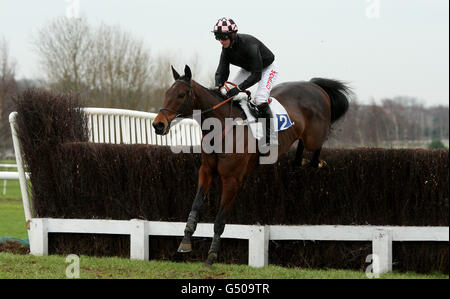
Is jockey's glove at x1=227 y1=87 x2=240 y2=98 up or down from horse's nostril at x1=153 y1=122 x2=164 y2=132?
up

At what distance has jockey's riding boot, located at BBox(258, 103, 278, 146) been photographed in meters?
7.08

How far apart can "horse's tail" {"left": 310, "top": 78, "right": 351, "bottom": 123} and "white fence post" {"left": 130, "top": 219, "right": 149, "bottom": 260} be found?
300 centimetres

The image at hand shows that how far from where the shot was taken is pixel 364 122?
48.7 metres

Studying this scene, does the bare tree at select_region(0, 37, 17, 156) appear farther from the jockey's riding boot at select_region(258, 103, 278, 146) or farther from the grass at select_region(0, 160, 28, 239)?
the jockey's riding boot at select_region(258, 103, 278, 146)

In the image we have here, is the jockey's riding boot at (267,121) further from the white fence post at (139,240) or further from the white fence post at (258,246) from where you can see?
the white fence post at (139,240)

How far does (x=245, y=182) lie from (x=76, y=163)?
7.44 ft

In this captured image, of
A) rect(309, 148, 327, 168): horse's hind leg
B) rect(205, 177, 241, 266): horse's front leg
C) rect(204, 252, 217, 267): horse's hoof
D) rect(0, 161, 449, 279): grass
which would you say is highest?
rect(309, 148, 327, 168): horse's hind leg

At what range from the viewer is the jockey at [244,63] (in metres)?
6.66

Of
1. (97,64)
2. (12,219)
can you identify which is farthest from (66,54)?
(12,219)

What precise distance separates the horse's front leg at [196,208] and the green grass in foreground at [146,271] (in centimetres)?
35

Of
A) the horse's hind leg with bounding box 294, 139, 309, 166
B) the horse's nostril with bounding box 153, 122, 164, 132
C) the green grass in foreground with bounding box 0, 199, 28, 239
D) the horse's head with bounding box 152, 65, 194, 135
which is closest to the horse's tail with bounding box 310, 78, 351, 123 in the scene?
the horse's hind leg with bounding box 294, 139, 309, 166

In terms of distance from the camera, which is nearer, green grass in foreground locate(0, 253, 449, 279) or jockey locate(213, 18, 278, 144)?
green grass in foreground locate(0, 253, 449, 279)

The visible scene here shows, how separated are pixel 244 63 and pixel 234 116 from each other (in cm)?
65

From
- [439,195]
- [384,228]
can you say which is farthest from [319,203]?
[439,195]
